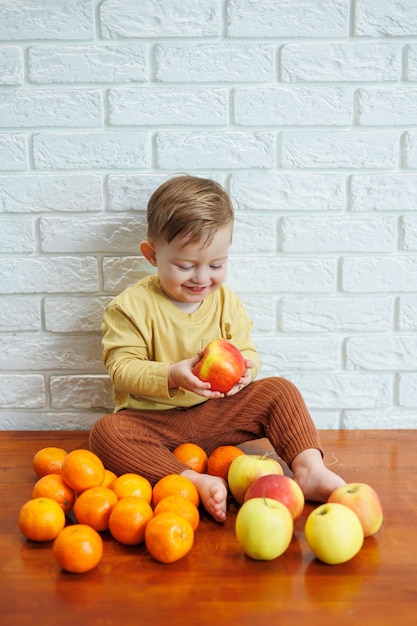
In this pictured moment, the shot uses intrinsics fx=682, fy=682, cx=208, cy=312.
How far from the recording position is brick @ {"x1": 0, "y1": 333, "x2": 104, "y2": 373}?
1.82m

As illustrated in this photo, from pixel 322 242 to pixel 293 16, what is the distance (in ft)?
1.84

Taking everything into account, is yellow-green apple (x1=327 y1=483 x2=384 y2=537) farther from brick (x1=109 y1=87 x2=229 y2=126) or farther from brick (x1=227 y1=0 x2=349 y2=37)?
brick (x1=227 y1=0 x2=349 y2=37)

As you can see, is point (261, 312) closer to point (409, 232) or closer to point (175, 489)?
point (409, 232)

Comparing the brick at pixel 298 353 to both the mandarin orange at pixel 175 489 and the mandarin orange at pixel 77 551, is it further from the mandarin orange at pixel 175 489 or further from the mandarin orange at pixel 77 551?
the mandarin orange at pixel 77 551

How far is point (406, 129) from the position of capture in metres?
1.73

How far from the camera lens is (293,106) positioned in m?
1.71

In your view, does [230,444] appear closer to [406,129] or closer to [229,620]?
[229,620]

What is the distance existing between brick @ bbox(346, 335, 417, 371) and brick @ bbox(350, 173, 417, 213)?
1.13 feet

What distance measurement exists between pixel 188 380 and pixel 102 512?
331 millimetres

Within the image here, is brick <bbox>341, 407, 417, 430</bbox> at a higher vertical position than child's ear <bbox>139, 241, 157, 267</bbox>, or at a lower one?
lower

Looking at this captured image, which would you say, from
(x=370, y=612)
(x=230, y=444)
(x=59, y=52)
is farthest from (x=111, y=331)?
(x=370, y=612)

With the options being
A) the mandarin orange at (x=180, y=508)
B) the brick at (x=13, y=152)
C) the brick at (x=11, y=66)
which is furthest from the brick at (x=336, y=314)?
the brick at (x=11, y=66)

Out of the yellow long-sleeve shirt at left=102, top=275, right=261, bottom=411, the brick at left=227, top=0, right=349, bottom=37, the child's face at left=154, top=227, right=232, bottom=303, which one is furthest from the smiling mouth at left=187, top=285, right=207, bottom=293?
the brick at left=227, top=0, right=349, bottom=37

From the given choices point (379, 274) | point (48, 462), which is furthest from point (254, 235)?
point (48, 462)
